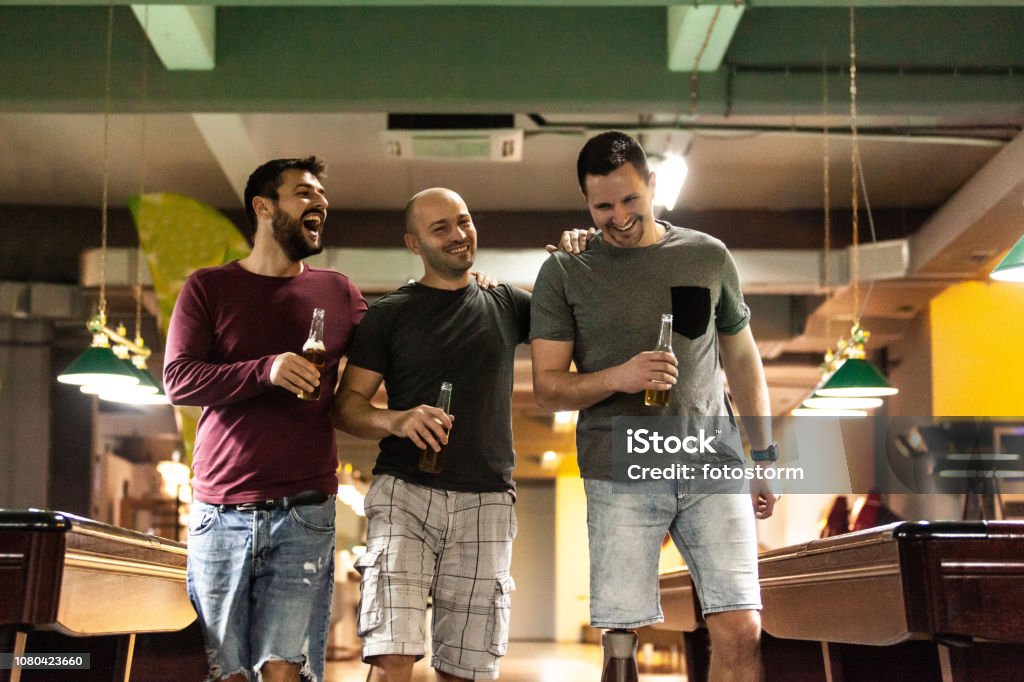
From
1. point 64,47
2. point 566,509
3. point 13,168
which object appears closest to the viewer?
point 64,47

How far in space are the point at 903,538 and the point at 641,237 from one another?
95 cm

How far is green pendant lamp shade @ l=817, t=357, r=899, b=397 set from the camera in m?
6.51

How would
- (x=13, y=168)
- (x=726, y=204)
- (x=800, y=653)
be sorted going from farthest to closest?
1. (x=726, y=204)
2. (x=13, y=168)
3. (x=800, y=653)

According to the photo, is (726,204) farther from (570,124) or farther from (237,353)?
(237,353)

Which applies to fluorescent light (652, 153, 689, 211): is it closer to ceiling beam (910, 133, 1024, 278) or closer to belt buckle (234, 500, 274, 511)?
ceiling beam (910, 133, 1024, 278)

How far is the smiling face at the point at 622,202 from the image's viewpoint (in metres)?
2.89

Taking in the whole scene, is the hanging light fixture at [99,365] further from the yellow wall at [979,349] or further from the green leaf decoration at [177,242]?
the yellow wall at [979,349]

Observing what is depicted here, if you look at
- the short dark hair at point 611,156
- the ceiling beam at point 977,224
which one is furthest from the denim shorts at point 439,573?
the ceiling beam at point 977,224

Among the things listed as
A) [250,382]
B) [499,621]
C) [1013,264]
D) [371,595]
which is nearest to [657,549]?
[499,621]

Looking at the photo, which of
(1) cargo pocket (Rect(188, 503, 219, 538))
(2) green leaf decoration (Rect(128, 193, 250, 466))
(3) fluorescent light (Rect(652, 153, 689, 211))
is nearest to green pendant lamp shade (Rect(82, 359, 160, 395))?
(2) green leaf decoration (Rect(128, 193, 250, 466))

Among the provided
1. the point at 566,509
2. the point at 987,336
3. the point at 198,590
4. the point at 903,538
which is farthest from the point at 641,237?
the point at 566,509

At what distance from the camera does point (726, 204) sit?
1014 centimetres

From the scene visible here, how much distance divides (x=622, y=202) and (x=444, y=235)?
53 centimetres

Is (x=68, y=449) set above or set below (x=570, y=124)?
below
